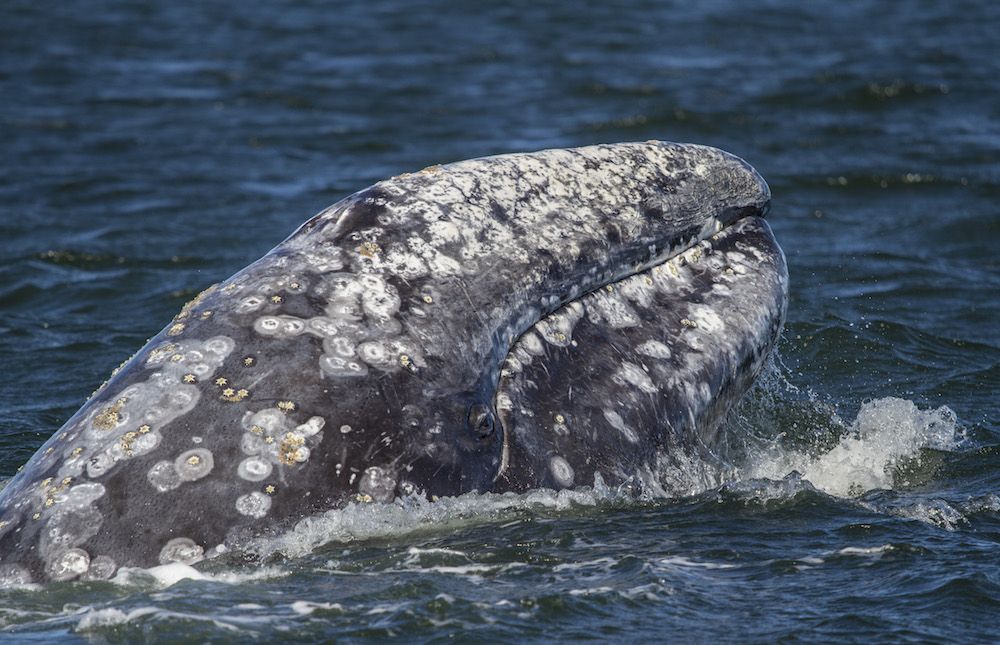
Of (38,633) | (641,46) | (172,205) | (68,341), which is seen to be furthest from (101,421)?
(641,46)

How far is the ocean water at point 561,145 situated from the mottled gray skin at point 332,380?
0.49ft

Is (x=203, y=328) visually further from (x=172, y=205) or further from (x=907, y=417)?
(x=172, y=205)

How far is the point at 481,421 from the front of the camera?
5.55 meters

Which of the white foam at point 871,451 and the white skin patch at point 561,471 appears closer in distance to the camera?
the white skin patch at point 561,471

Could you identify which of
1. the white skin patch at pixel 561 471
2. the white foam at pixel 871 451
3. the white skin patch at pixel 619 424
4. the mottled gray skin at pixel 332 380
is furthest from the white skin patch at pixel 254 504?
the white foam at pixel 871 451

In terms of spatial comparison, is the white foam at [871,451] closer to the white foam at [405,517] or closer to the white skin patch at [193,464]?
the white foam at [405,517]

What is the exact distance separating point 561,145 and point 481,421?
11805 mm

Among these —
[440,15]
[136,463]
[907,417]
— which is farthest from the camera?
[440,15]

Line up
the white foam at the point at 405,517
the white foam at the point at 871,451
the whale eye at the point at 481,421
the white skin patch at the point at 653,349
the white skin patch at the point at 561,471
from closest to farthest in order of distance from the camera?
1. the white foam at the point at 405,517
2. the whale eye at the point at 481,421
3. the white skin patch at the point at 561,471
4. the white skin patch at the point at 653,349
5. the white foam at the point at 871,451

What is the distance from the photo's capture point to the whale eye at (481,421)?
18.2 ft

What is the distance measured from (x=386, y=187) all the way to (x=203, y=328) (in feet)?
3.34

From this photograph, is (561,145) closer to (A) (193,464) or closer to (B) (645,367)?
(B) (645,367)

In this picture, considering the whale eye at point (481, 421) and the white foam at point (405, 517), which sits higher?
the whale eye at point (481, 421)

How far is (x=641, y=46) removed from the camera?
23.6 m
